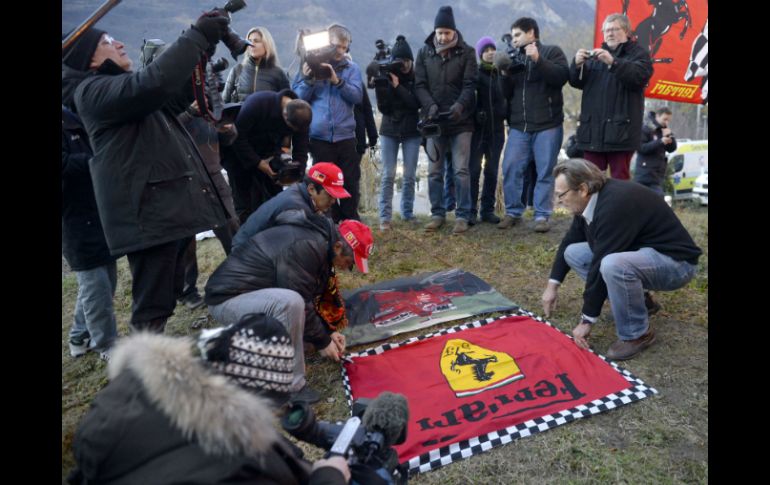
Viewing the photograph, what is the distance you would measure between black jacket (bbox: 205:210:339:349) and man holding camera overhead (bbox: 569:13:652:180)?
275 centimetres

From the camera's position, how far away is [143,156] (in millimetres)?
2225

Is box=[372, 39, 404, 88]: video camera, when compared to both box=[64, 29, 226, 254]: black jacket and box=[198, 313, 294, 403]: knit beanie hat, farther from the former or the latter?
box=[198, 313, 294, 403]: knit beanie hat

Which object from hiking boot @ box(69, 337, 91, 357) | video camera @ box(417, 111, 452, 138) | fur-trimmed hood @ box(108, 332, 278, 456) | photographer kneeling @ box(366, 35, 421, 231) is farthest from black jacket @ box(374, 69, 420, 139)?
fur-trimmed hood @ box(108, 332, 278, 456)

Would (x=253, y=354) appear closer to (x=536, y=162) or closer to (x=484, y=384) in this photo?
(x=484, y=384)

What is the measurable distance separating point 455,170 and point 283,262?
2.86 m

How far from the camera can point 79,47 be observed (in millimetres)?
2158

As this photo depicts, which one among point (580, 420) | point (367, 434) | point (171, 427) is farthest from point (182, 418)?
point (580, 420)

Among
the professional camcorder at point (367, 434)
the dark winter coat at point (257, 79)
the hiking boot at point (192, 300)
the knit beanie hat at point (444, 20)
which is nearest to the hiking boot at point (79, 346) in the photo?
the hiking boot at point (192, 300)

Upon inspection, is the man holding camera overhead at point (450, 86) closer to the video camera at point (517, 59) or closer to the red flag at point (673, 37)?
the video camera at point (517, 59)

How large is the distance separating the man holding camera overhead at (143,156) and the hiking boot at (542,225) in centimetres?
340

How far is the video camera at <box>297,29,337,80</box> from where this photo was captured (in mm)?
4184

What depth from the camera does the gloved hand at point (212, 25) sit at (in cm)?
220

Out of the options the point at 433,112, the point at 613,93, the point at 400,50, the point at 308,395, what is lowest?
the point at 308,395
